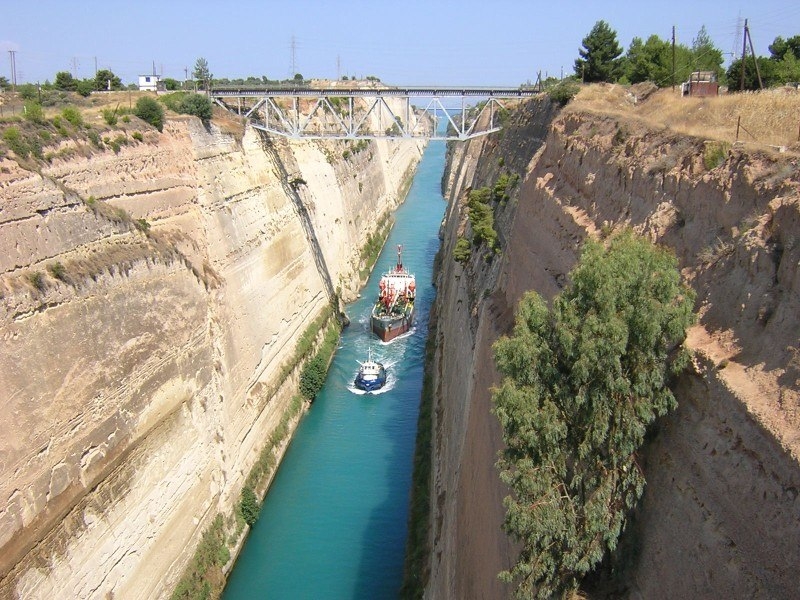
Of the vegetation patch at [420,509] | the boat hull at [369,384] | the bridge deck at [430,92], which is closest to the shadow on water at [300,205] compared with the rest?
the bridge deck at [430,92]

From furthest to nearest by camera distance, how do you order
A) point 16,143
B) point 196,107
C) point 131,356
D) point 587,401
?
point 196,107 < point 131,356 < point 16,143 < point 587,401

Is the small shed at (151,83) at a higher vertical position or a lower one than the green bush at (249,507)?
higher

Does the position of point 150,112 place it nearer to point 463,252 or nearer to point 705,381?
point 463,252

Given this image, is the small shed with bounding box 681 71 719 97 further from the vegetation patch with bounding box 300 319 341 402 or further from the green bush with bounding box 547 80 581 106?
the vegetation patch with bounding box 300 319 341 402

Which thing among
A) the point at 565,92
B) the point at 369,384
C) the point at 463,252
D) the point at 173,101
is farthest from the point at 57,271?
the point at 565,92

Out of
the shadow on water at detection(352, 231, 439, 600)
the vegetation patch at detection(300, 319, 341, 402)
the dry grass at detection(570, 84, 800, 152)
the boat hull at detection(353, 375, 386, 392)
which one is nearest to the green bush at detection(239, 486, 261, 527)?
the shadow on water at detection(352, 231, 439, 600)

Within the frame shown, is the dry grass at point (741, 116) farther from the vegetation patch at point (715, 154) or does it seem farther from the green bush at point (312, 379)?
the green bush at point (312, 379)
